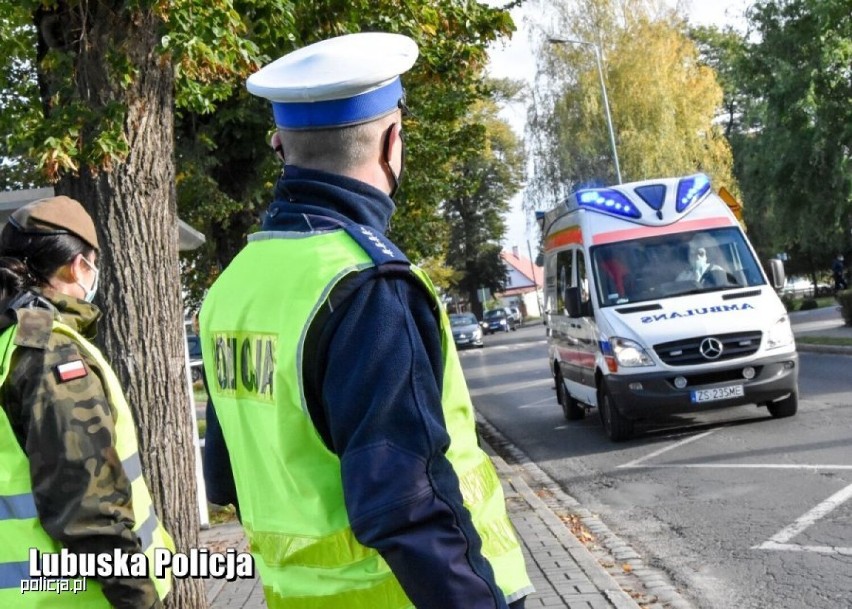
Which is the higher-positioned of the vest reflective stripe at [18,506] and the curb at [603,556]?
the vest reflective stripe at [18,506]

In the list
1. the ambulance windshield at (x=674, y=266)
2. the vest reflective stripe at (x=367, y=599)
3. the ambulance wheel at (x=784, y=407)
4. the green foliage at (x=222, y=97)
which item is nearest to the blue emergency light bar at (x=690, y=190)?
the ambulance windshield at (x=674, y=266)

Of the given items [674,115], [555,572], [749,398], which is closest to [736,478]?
[749,398]

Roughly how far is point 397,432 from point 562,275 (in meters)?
12.9

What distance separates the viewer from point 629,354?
1213 cm

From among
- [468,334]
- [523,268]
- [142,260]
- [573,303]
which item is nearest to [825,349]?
[573,303]

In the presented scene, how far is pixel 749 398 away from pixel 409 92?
30.2 feet

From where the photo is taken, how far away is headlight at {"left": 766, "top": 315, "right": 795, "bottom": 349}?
1212 centimetres

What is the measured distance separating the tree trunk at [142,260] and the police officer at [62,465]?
2.51 m

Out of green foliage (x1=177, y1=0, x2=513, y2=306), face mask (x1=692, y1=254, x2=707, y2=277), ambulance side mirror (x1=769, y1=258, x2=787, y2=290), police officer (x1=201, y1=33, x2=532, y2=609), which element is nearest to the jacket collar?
police officer (x1=201, y1=33, x2=532, y2=609)

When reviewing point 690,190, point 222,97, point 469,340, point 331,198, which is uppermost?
point 222,97

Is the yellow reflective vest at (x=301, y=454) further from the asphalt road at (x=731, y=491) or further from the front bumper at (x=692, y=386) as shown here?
the front bumper at (x=692, y=386)

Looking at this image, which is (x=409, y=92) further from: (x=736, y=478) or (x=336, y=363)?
(x=336, y=363)

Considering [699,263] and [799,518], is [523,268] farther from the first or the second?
[799,518]

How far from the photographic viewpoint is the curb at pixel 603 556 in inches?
248
